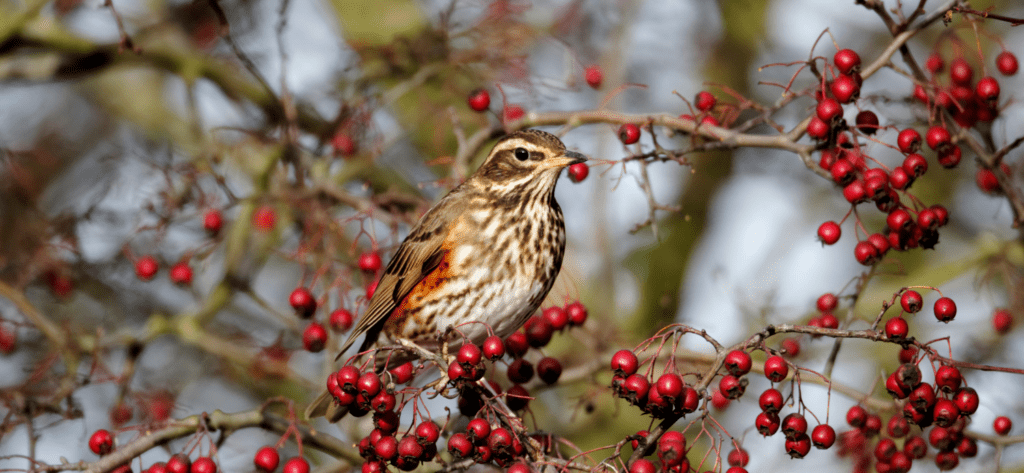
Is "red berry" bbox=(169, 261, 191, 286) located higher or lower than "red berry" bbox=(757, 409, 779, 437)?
lower

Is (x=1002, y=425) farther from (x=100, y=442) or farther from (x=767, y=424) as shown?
(x=100, y=442)

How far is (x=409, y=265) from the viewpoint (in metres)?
3.46

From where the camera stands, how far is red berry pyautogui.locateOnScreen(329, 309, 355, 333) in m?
3.54

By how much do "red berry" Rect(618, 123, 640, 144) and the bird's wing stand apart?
82 centimetres

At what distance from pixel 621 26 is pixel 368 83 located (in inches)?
85.2

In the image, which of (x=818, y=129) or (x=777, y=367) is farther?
(x=818, y=129)

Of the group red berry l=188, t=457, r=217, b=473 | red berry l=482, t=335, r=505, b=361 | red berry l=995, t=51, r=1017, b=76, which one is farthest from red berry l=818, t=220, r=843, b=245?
red berry l=188, t=457, r=217, b=473

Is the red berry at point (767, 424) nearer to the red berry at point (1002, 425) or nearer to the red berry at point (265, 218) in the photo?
the red berry at point (1002, 425)

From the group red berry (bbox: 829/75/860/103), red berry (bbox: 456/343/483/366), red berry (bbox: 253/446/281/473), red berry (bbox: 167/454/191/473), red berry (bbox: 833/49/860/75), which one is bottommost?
red berry (bbox: 253/446/281/473)

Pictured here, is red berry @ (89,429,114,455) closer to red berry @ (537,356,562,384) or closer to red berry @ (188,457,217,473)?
red berry @ (188,457,217,473)

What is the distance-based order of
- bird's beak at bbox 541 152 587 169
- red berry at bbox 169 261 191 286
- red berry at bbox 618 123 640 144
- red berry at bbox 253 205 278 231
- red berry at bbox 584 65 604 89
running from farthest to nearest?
red berry at bbox 253 205 278 231 < red berry at bbox 169 261 191 286 < red berry at bbox 584 65 604 89 < bird's beak at bbox 541 152 587 169 < red berry at bbox 618 123 640 144

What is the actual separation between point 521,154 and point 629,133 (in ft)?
1.91

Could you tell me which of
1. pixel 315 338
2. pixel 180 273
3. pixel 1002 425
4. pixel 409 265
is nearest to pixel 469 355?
pixel 409 265

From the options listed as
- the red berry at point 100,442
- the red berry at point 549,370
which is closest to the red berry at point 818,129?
the red berry at point 549,370
